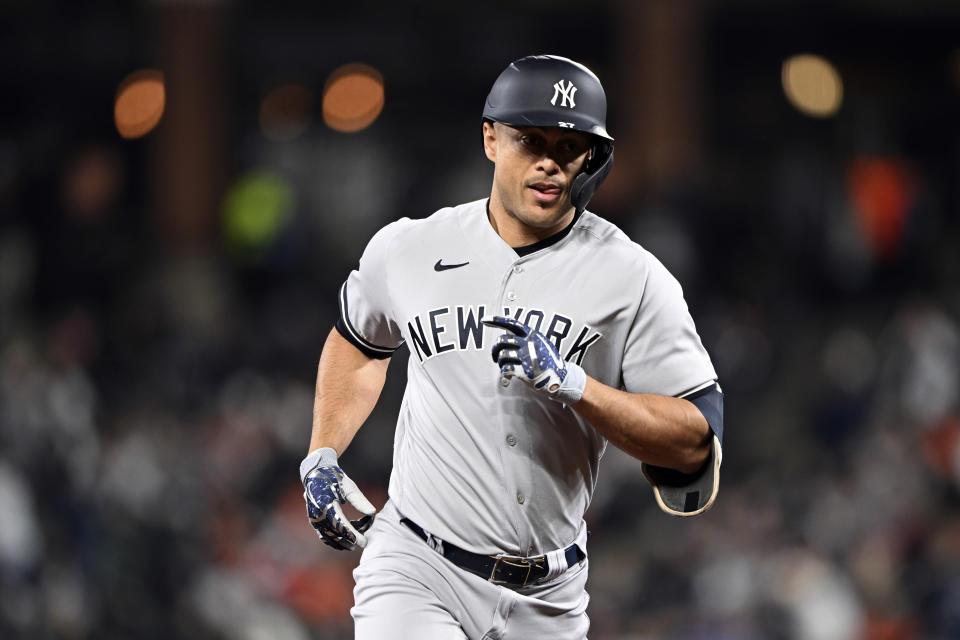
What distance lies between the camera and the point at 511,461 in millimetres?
3227

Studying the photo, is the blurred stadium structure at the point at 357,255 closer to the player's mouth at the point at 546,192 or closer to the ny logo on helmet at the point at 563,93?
the player's mouth at the point at 546,192

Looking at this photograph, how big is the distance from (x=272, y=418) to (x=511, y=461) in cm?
839

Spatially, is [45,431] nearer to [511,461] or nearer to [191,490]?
[191,490]

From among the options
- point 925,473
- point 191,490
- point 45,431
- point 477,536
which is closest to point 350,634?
point 191,490

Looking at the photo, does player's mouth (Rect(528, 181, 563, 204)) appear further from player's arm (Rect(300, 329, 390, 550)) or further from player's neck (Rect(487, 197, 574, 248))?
player's arm (Rect(300, 329, 390, 550))

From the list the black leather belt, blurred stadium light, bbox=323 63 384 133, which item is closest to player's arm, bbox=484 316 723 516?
the black leather belt

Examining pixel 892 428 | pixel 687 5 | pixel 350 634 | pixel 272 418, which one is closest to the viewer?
pixel 350 634

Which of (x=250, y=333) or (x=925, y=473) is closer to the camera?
(x=925, y=473)

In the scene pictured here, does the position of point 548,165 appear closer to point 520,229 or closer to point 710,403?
point 520,229

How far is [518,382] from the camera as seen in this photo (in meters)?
3.22

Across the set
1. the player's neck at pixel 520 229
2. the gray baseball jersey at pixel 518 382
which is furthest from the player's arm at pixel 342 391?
the player's neck at pixel 520 229

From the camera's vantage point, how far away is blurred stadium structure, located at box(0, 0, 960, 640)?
912 cm

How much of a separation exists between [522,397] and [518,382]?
0.04 meters

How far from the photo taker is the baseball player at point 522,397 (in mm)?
3164
